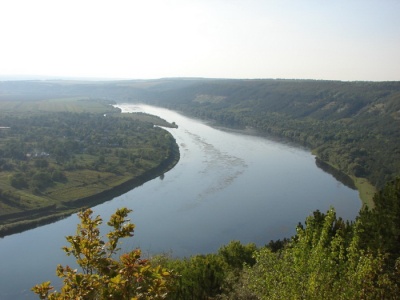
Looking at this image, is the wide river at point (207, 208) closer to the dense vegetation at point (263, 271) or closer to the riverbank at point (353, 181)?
the riverbank at point (353, 181)

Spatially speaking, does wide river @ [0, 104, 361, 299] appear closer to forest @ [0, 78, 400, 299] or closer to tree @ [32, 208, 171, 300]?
forest @ [0, 78, 400, 299]

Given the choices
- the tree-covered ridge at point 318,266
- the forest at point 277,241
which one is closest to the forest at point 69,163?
the forest at point 277,241

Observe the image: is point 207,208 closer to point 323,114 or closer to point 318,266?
point 318,266

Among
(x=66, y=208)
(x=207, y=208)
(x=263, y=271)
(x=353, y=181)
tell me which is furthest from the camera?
(x=353, y=181)

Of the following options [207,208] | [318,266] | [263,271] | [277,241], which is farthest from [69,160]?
[318,266]

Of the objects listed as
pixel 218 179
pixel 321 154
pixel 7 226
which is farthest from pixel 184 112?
pixel 7 226

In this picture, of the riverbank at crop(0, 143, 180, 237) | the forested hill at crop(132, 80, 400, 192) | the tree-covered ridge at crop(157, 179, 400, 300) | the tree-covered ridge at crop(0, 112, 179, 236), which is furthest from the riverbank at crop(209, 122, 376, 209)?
the riverbank at crop(0, 143, 180, 237)
